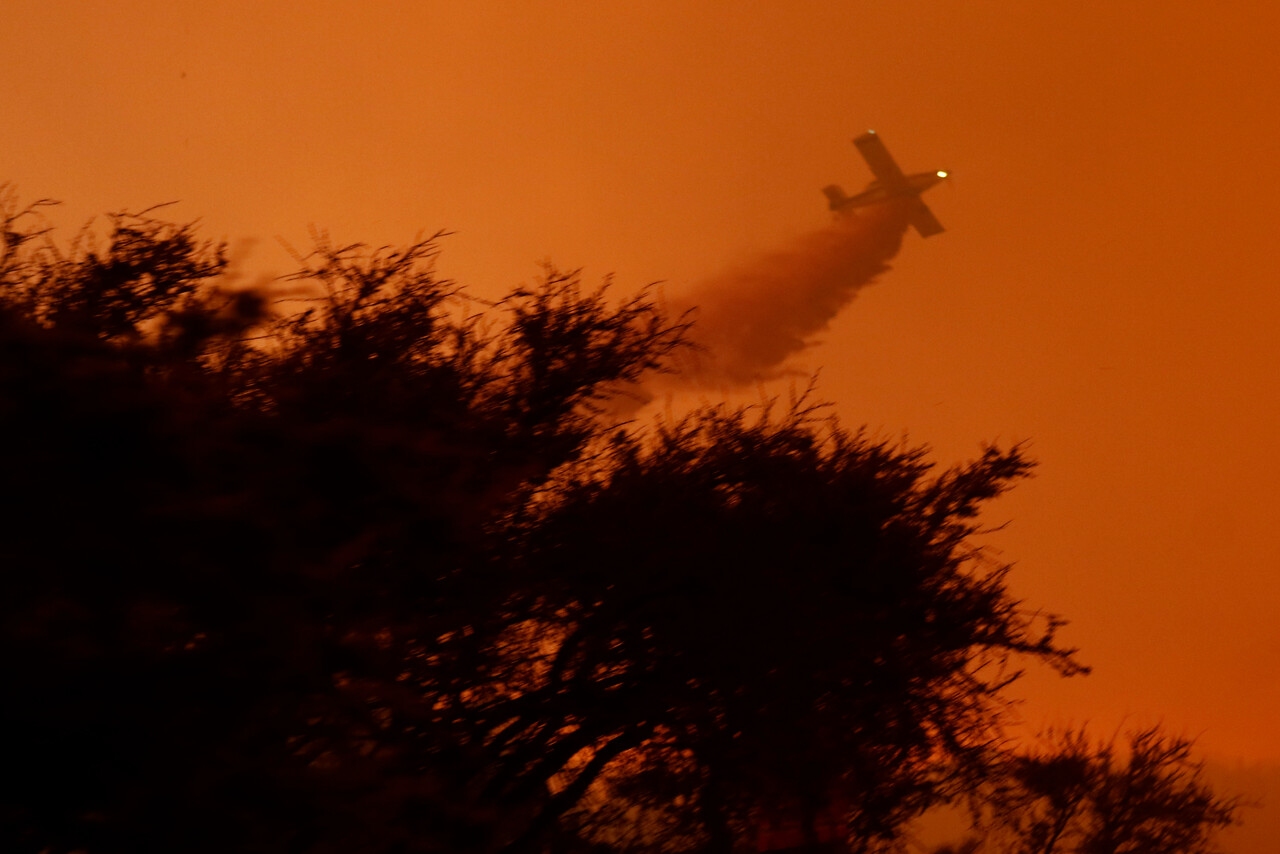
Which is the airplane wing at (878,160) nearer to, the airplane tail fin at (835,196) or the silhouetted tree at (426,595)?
the airplane tail fin at (835,196)

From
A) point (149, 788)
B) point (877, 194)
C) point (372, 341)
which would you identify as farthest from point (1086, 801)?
point (149, 788)

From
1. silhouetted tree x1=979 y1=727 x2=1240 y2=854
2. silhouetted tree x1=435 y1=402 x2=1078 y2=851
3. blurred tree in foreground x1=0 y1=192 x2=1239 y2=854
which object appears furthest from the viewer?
silhouetted tree x1=979 y1=727 x2=1240 y2=854

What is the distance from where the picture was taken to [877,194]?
21.3 meters

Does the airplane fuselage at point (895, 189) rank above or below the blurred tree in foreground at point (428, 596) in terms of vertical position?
above

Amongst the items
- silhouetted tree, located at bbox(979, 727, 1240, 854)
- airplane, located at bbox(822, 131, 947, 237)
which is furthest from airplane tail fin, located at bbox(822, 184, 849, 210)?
silhouetted tree, located at bbox(979, 727, 1240, 854)

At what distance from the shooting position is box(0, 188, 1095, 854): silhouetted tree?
5.03 m

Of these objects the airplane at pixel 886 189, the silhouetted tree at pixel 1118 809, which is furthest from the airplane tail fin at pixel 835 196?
the silhouetted tree at pixel 1118 809

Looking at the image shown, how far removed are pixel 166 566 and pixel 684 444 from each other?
619 centimetres

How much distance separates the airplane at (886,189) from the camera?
20.8 metres

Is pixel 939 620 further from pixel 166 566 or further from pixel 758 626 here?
pixel 166 566

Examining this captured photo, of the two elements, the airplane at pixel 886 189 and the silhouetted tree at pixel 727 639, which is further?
the airplane at pixel 886 189

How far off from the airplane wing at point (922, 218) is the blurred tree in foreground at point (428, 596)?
9.53m

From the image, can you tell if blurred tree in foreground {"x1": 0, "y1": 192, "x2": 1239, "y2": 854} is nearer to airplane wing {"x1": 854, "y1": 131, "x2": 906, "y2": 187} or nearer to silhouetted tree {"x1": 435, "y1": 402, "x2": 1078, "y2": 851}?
silhouetted tree {"x1": 435, "y1": 402, "x2": 1078, "y2": 851}

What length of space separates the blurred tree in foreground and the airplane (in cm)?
961
